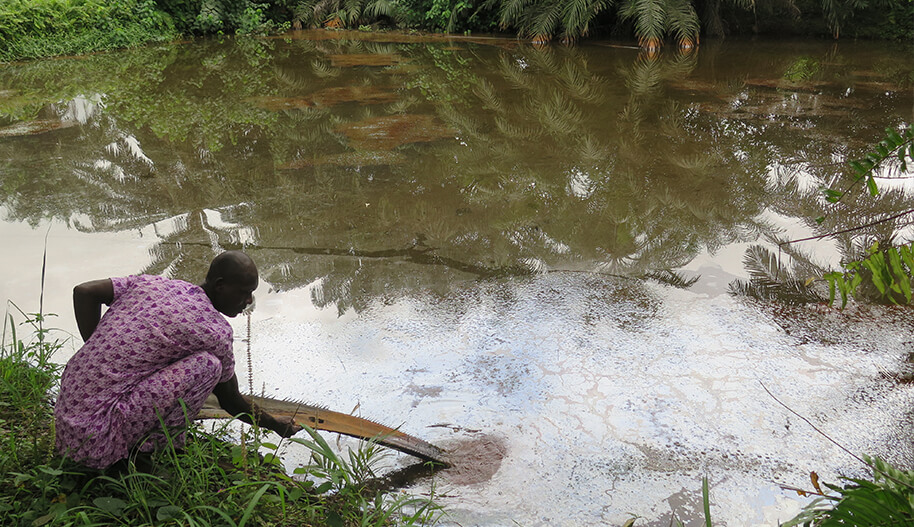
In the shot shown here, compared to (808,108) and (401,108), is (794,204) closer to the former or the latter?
(808,108)

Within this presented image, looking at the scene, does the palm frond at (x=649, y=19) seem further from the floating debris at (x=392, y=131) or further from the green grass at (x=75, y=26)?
the green grass at (x=75, y=26)

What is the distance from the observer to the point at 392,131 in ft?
23.4

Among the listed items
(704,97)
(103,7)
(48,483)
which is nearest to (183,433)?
(48,483)

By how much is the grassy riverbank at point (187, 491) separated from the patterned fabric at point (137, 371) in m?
0.09

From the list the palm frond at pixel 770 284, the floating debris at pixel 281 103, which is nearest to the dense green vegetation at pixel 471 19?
the floating debris at pixel 281 103

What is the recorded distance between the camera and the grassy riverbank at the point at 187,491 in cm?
212

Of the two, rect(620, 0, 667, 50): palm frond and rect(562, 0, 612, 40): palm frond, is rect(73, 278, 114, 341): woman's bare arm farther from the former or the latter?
rect(620, 0, 667, 50): palm frond

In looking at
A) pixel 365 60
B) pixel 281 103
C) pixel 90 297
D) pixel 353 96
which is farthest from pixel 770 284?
pixel 365 60

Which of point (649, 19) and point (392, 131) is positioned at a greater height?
point (649, 19)

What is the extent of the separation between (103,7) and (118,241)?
10.3 metres

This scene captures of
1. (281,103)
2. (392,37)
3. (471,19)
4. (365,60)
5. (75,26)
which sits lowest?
(281,103)

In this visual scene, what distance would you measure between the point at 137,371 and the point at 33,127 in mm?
6560

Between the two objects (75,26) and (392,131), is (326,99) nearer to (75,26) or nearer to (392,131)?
(392,131)

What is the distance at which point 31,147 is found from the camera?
22.1ft
